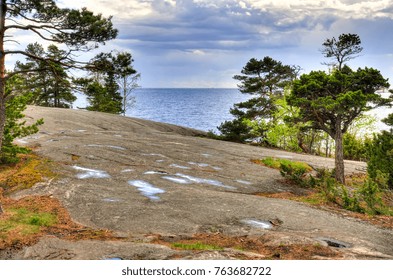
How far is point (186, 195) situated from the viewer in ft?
50.0

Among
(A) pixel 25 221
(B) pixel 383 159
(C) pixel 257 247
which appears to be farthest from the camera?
(B) pixel 383 159

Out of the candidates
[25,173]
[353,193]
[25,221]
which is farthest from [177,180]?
[353,193]

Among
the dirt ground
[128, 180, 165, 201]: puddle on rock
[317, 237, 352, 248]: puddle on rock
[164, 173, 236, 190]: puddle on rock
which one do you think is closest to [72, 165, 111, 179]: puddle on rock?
the dirt ground

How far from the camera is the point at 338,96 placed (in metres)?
21.1

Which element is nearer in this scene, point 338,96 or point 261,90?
point 338,96

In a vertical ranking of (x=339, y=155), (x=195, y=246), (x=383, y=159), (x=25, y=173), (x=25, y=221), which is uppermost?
(x=383, y=159)

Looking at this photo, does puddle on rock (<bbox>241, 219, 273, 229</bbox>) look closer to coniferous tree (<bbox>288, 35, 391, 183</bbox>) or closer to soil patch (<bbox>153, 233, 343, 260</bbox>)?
soil patch (<bbox>153, 233, 343, 260</bbox>)

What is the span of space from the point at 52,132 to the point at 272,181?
17.4 metres

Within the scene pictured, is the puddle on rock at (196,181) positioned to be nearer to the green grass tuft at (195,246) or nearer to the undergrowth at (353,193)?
the undergrowth at (353,193)

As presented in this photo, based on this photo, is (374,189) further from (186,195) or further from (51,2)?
(51,2)

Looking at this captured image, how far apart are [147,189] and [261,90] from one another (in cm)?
3922

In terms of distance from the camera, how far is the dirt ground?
31.7ft

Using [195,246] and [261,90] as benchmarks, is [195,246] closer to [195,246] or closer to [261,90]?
[195,246]

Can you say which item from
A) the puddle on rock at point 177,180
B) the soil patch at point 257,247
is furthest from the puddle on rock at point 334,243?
the puddle on rock at point 177,180
